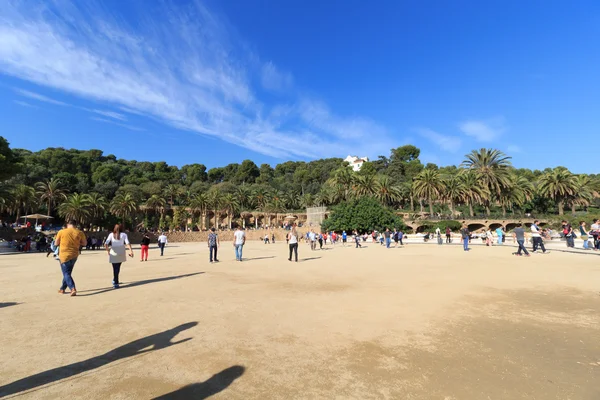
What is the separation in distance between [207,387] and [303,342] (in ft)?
4.75

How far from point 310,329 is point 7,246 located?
2994 centimetres

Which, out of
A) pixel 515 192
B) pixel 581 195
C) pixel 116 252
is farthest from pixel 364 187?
pixel 116 252

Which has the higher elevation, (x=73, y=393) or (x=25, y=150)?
(x=25, y=150)

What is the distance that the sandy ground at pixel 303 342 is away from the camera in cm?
295

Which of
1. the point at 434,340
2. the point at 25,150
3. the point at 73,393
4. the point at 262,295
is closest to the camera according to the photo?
the point at 73,393

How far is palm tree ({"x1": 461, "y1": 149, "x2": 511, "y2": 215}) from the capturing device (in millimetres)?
50906

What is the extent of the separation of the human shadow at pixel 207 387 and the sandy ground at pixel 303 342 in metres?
0.02

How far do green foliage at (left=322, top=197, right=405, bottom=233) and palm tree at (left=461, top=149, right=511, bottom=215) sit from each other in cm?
1976

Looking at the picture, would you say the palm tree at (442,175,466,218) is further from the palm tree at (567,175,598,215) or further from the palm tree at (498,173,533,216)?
the palm tree at (567,175,598,215)

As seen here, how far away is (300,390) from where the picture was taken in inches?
113

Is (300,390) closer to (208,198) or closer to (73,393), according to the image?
(73,393)

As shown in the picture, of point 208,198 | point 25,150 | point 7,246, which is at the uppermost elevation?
point 25,150

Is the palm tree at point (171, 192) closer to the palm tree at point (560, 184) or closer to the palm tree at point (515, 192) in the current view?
the palm tree at point (515, 192)

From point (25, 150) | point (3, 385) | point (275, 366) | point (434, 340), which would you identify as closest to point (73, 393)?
point (3, 385)
